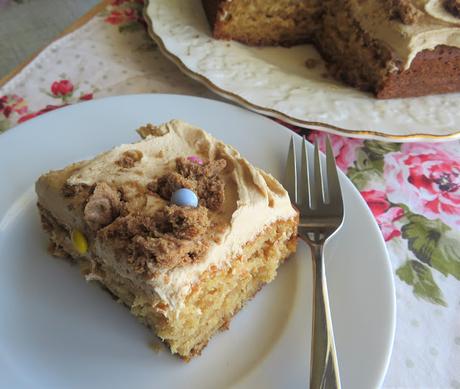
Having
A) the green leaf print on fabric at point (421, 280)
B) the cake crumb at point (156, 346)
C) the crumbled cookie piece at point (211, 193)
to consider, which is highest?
the crumbled cookie piece at point (211, 193)

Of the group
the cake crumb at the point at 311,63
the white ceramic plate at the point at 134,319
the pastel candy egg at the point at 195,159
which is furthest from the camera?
the cake crumb at the point at 311,63

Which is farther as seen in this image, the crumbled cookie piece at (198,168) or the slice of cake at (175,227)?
the crumbled cookie piece at (198,168)

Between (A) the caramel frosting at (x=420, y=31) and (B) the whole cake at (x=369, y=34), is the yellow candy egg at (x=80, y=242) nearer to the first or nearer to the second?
(B) the whole cake at (x=369, y=34)

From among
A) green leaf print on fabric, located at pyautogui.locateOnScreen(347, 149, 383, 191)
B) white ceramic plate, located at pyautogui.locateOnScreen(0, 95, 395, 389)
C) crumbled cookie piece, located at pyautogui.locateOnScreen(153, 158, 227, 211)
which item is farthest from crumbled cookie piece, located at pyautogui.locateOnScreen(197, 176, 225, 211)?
green leaf print on fabric, located at pyautogui.locateOnScreen(347, 149, 383, 191)

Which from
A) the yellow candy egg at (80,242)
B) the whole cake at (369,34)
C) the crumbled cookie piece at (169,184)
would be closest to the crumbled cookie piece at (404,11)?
the whole cake at (369,34)

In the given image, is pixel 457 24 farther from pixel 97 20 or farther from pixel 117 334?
pixel 117 334

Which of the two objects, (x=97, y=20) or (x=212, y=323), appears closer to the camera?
(x=212, y=323)

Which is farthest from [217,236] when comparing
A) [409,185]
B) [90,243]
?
[409,185]

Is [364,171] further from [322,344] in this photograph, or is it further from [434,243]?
[322,344]
